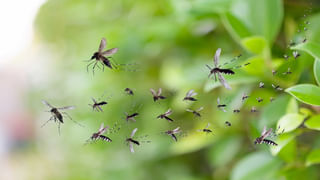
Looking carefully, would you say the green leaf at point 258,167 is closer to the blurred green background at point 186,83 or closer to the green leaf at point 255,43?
the blurred green background at point 186,83

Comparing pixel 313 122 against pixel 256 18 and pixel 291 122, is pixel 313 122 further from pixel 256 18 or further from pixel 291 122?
pixel 256 18

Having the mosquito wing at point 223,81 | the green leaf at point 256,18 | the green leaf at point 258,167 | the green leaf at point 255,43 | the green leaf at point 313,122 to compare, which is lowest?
the green leaf at point 313,122

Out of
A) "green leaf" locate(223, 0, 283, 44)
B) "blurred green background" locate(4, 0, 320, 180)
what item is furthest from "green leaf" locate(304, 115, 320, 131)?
"green leaf" locate(223, 0, 283, 44)

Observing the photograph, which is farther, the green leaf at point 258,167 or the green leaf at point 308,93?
the green leaf at point 258,167

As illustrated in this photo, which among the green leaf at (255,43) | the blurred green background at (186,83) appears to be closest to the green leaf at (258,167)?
the blurred green background at (186,83)

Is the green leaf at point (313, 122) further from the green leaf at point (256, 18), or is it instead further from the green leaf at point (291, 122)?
the green leaf at point (256, 18)

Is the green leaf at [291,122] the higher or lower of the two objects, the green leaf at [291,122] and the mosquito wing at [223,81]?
the lower
